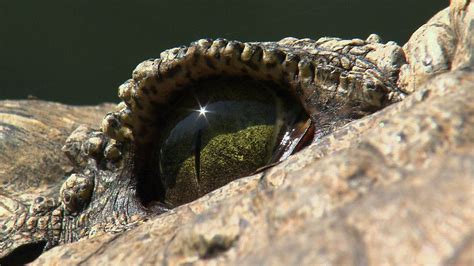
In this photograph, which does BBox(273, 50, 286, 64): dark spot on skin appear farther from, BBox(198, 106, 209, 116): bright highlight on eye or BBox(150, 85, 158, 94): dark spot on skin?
BBox(150, 85, 158, 94): dark spot on skin

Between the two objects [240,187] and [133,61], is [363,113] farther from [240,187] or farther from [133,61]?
[133,61]

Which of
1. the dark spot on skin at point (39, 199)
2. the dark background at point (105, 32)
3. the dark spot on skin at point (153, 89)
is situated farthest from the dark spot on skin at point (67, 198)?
the dark background at point (105, 32)

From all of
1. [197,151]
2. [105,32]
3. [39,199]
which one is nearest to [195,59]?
[197,151]

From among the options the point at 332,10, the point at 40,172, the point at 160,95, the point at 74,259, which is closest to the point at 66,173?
the point at 40,172

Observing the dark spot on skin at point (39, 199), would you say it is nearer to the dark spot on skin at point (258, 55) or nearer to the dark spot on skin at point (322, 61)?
the dark spot on skin at point (258, 55)

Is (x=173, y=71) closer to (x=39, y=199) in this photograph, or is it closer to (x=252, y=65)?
(x=252, y=65)

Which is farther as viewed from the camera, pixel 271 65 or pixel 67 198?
pixel 67 198

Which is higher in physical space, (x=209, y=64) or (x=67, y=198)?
(x=209, y=64)

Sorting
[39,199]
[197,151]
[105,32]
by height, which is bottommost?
[197,151]
